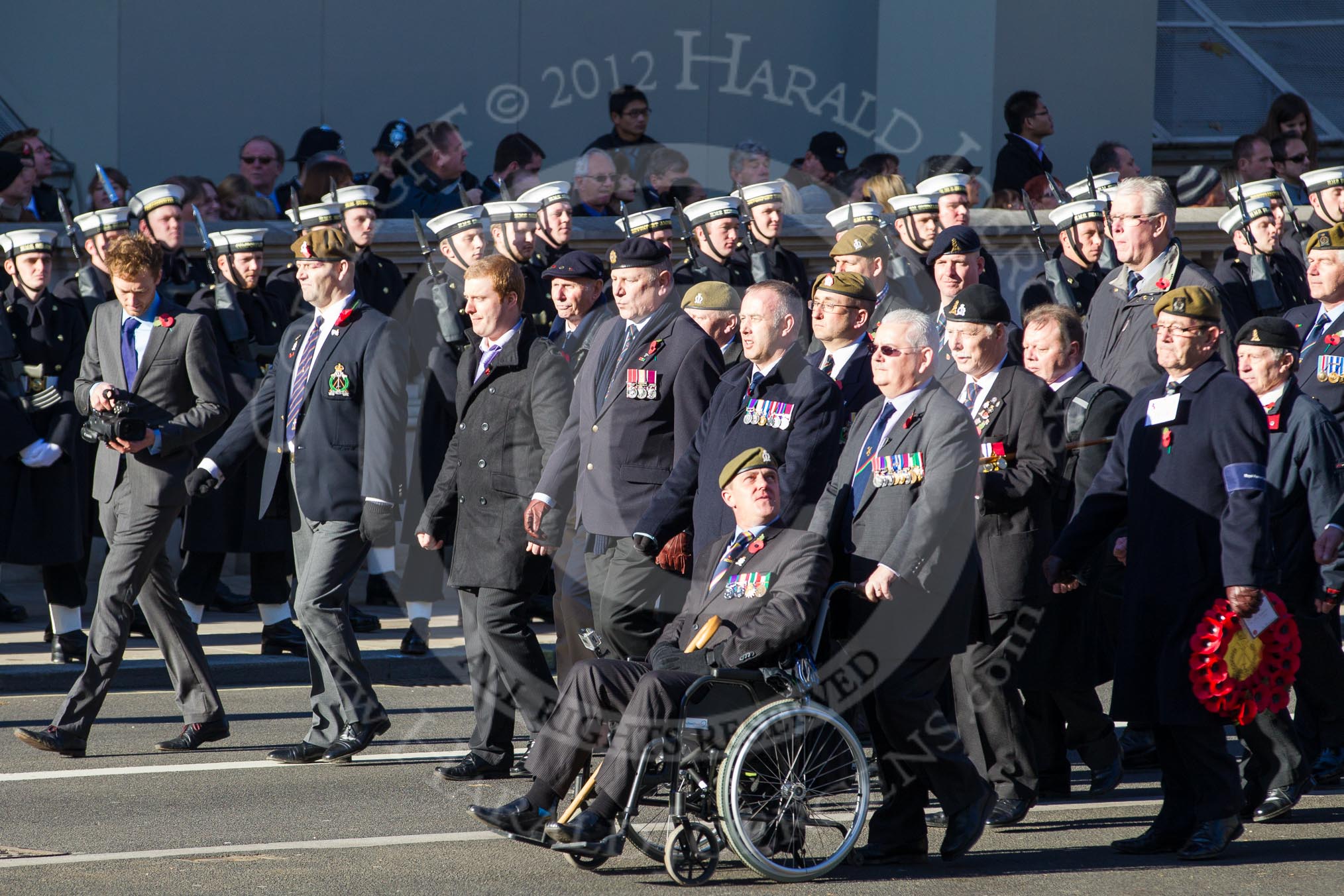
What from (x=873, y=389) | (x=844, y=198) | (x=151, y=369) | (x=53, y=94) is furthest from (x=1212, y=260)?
(x=53, y=94)

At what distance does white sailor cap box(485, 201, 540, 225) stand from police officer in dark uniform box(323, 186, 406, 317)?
950 millimetres

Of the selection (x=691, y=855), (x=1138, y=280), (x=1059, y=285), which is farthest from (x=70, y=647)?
(x=1059, y=285)

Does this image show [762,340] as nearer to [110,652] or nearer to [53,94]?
[110,652]

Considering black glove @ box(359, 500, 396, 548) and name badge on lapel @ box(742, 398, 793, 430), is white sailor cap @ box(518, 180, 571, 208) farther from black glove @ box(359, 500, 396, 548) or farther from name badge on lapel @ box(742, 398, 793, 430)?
name badge on lapel @ box(742, 398, 793, 430)

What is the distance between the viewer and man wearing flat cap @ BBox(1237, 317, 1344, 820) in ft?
24.8

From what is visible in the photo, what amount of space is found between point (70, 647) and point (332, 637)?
267 cm

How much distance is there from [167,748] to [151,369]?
161 cm

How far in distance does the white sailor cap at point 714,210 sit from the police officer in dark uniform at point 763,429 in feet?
11.2

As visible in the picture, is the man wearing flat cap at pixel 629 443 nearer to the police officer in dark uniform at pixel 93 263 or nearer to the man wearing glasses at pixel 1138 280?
the man wearing glasses at pixel 1138 280

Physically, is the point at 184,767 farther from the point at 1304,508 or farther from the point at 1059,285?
the point at 1059,285

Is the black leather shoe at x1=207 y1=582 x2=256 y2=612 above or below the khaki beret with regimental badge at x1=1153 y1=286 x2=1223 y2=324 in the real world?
below

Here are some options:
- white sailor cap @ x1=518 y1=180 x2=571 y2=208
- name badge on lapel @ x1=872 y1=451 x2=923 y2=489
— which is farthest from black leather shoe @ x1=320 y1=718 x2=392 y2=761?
white sailor cap @ x1=518 y1=180 x2=571 y2=208

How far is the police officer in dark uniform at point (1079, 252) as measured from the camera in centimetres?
1130

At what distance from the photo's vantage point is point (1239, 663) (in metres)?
6.47
